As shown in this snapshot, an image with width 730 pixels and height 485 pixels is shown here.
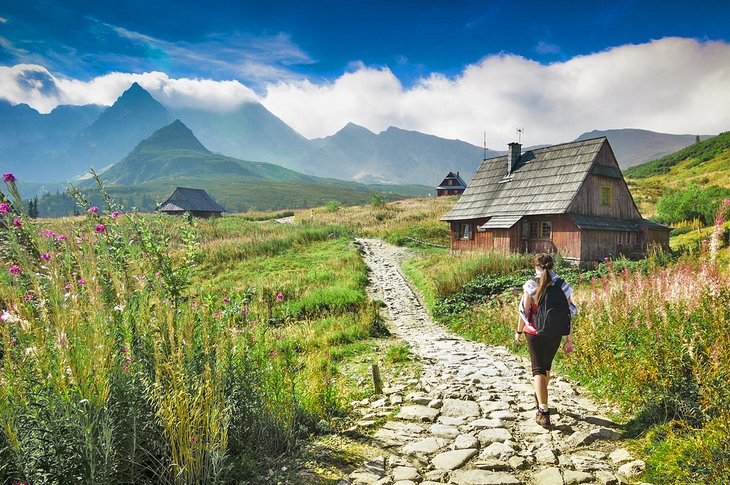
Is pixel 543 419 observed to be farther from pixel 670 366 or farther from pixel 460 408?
pixel 670 366

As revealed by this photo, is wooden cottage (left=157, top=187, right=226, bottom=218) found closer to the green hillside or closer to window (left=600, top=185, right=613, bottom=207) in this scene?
window (left=600, top=185, right=613, bottom=207)

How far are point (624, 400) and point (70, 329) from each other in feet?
20.8

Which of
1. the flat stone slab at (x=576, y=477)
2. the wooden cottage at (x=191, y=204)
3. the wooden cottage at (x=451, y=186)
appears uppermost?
the wooden cottage at (x=451, y=186)

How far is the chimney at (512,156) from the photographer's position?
1128 inches

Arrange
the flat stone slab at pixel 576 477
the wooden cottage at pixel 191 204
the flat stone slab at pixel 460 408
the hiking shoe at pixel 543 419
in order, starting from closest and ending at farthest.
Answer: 1. the flat stone slab at pixel 576 477
2. the hiking shoe at pixel 543 419
3. the flat stone slab at pixel 460 408
4. the wooden cottage at pixel 191 204

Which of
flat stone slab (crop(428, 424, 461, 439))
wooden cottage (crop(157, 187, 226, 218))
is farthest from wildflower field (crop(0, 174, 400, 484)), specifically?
wooden cottage (crop(157, 187, 226, 218))

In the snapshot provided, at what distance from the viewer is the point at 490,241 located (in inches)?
→ 1050

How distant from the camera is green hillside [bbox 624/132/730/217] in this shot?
53.3 m

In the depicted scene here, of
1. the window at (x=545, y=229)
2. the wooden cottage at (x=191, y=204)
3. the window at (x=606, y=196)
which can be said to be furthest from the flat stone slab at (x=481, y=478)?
the wooden cottage at (x=191, y=204)

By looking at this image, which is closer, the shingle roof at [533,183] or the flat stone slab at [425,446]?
the flat stone slab at [425,446]

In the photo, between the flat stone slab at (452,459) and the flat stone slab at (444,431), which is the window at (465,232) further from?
the flat stone slab at (452,459)

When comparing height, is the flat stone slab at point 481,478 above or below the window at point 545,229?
below

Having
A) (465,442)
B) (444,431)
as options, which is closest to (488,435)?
(465,442)

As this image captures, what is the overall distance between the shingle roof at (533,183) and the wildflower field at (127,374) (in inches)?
872
